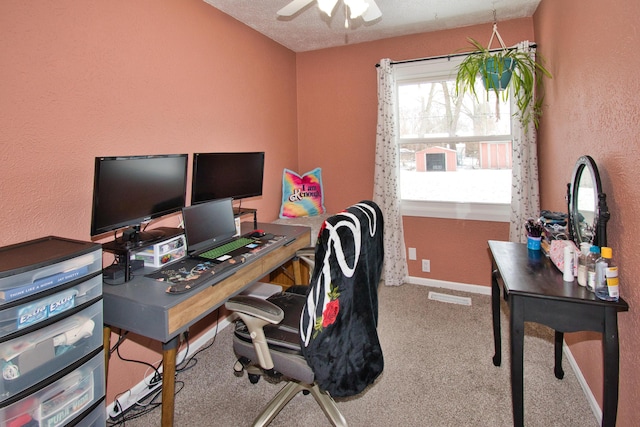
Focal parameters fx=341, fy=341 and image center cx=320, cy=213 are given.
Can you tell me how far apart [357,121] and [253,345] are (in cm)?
257

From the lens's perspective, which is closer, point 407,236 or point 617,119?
point 617,119

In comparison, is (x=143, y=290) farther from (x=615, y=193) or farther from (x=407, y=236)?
(x=407, y=236)

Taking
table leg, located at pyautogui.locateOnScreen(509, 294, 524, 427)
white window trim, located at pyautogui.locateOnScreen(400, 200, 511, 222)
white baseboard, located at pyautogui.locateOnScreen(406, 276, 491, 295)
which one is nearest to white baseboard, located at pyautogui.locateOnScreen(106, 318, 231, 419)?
Result: table leg, located at pyautogui.locateOnScreen(509, 294, 524, 427)

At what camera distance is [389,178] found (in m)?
3.24

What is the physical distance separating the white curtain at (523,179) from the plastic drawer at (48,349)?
2.97 meters

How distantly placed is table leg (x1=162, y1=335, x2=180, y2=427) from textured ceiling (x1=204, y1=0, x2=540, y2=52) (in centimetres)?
226

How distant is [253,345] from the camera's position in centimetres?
150

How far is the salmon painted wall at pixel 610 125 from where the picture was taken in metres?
1.33

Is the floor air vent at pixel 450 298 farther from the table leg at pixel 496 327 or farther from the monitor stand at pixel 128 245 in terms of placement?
the monitor stand at pixel 128 245

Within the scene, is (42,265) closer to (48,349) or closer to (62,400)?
(48,349)

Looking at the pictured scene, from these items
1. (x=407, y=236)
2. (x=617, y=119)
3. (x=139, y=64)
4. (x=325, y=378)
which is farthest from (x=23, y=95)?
(x=407, y=236)

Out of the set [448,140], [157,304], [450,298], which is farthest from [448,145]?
[157,304]

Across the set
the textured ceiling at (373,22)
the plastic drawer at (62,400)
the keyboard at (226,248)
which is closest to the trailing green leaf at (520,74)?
the textured ceiling at (373,22)

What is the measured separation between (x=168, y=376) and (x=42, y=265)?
658 millimetres
